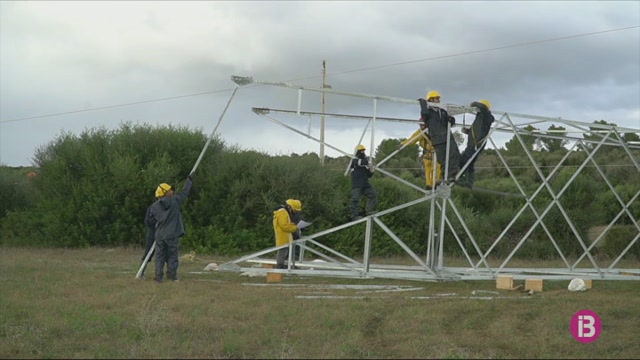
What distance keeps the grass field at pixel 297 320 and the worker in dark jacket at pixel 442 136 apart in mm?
2136

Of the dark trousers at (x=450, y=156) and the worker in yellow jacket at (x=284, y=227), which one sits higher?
the dark trousers at (x=450, y=156)

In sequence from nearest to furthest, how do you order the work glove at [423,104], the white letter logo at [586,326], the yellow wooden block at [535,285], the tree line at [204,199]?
the white letter logo at [586,326], the yellow wooden block at [535,285], the work glove at [423,104], the tree line at [204,199]

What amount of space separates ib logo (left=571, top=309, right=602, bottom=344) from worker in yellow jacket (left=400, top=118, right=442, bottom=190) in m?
5.11

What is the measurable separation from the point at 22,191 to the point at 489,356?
25.8 metres

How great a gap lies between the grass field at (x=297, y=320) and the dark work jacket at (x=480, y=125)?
2.63 metres

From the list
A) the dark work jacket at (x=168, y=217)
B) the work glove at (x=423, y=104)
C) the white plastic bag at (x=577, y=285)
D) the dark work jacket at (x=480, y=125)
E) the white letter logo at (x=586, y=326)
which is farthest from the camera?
the dark work jacket at (x=480, y=125)

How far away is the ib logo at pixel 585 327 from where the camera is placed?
838 centimetres

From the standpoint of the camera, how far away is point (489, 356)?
7.57 m

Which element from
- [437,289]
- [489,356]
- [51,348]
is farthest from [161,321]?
[437,289]

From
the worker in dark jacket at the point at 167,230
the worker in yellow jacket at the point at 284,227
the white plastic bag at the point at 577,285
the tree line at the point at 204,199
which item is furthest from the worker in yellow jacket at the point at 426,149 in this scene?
the tree line at the point at 204,199

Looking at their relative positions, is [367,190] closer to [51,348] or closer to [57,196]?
[51,348]

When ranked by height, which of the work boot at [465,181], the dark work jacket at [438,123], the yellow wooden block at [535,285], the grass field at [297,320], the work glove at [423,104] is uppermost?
the work glove at [423,104]

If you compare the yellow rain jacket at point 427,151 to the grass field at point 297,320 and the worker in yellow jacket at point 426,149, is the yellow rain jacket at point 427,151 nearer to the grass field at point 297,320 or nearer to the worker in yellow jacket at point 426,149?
the worker in yellow jacket at point 426,149

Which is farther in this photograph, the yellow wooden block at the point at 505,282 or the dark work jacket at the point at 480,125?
the dark work jacket at the point at 480,125
